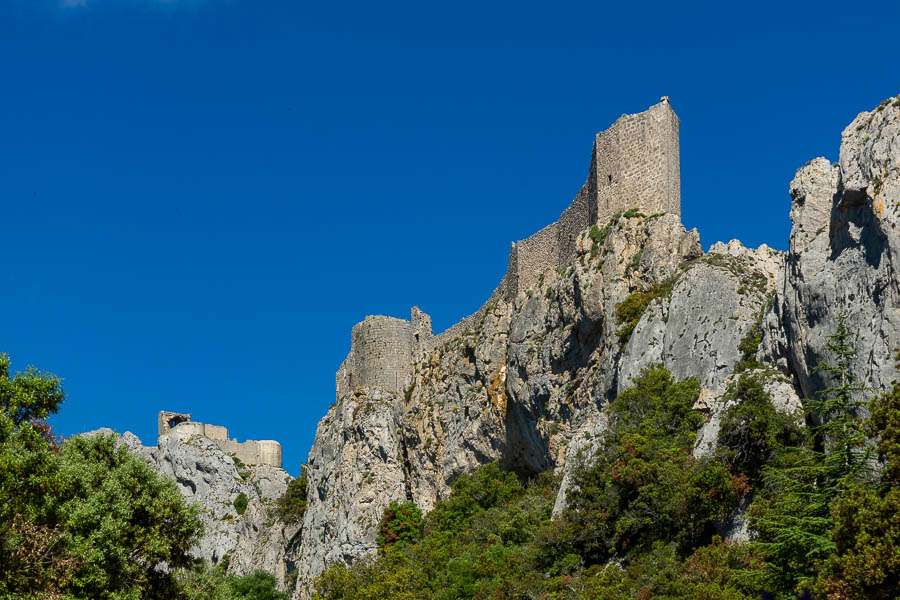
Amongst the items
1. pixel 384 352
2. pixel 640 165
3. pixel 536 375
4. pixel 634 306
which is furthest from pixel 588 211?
pixel 384 352

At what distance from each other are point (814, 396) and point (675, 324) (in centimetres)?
990

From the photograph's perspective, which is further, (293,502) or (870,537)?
(293,502)

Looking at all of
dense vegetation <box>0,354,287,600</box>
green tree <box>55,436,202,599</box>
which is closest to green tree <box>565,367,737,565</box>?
dense vegetation <box>0,354,287,600</box>

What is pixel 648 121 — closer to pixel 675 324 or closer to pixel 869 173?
pixel 675 324

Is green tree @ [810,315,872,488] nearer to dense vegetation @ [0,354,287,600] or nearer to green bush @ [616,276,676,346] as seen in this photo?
green bush @ [616,276,676,346]

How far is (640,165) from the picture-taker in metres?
44.7

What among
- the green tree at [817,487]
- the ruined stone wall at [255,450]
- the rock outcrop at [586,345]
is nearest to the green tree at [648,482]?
the rock outcrop at [586,345]

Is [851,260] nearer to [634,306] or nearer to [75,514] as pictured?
[634,306]

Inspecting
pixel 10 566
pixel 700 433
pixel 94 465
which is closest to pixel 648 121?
pixel 700 433

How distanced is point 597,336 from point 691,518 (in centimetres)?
1313

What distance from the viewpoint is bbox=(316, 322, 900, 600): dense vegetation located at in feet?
68.6

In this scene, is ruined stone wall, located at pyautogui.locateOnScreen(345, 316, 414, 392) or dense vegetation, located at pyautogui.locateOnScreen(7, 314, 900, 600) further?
ruined stone wall, located at pyautogui.locateOnScreen(345, 316, 414, 392)

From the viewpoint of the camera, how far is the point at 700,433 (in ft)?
109

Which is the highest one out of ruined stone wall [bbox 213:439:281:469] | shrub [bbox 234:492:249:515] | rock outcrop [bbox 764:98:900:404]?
ruined stone wall [bbox 213:439:281:469]
